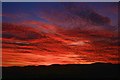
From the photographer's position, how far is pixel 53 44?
15.1 ft

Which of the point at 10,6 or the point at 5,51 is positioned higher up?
the point at 10,6

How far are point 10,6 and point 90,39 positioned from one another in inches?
51.5

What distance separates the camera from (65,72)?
459 centimetres

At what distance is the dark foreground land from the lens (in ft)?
14.9

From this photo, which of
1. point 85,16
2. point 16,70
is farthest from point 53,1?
point 16,70

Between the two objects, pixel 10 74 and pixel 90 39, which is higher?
pixel 90 39

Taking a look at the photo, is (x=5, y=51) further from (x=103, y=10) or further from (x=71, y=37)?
(x=103, y=10)

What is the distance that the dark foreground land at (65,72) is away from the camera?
455cm

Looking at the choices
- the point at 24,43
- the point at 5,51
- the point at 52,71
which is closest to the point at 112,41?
the point at 52,71

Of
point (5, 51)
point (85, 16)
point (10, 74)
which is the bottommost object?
point (10, 74)

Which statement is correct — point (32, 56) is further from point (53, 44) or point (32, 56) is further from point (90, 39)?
point (90, 39)

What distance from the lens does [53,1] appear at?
460cm

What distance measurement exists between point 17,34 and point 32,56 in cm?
40

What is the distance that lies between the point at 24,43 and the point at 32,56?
231 mm
